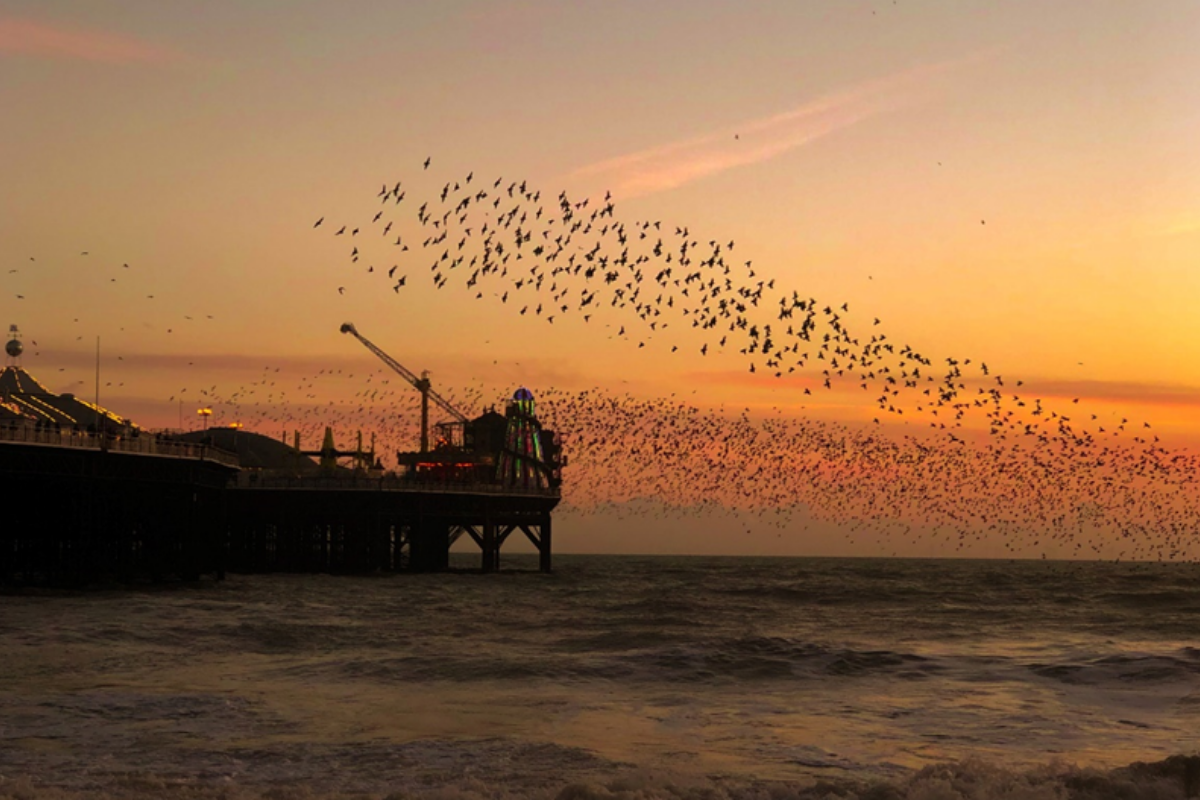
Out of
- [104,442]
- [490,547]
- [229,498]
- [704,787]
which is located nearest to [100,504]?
[104,442]

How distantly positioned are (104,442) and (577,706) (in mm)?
44867

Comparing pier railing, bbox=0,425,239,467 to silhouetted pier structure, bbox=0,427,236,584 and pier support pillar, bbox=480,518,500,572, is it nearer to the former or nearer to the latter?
silhouetted pier structure, bbox=0,427,236,584

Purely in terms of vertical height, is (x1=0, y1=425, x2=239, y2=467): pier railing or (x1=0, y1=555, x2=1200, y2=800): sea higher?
(x1=0, y1=425, x2=239, y2=467): pier railing

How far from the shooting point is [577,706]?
31.4 metres

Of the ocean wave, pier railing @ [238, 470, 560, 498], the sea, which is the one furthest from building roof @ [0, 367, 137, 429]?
the ocean wave

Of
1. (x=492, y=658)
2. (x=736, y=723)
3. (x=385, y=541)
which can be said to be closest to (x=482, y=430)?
(x=385, y=541)

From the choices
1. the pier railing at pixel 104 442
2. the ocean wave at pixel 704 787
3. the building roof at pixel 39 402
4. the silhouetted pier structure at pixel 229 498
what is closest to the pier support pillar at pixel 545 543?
the silhouetted pier structure at pixel 229 498

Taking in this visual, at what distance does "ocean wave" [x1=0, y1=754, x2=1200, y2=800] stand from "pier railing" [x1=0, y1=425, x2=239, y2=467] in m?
45.3

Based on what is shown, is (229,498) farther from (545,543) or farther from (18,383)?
(545,543)

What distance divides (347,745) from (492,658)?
645 inches

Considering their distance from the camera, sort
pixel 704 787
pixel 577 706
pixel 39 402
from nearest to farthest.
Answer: pixel 704 787, pixel 577 706, pixel 39 402

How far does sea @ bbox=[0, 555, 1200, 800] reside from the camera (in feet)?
70.2

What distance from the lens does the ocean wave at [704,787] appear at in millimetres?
19672

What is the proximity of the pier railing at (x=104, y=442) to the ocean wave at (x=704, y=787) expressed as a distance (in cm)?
4526
